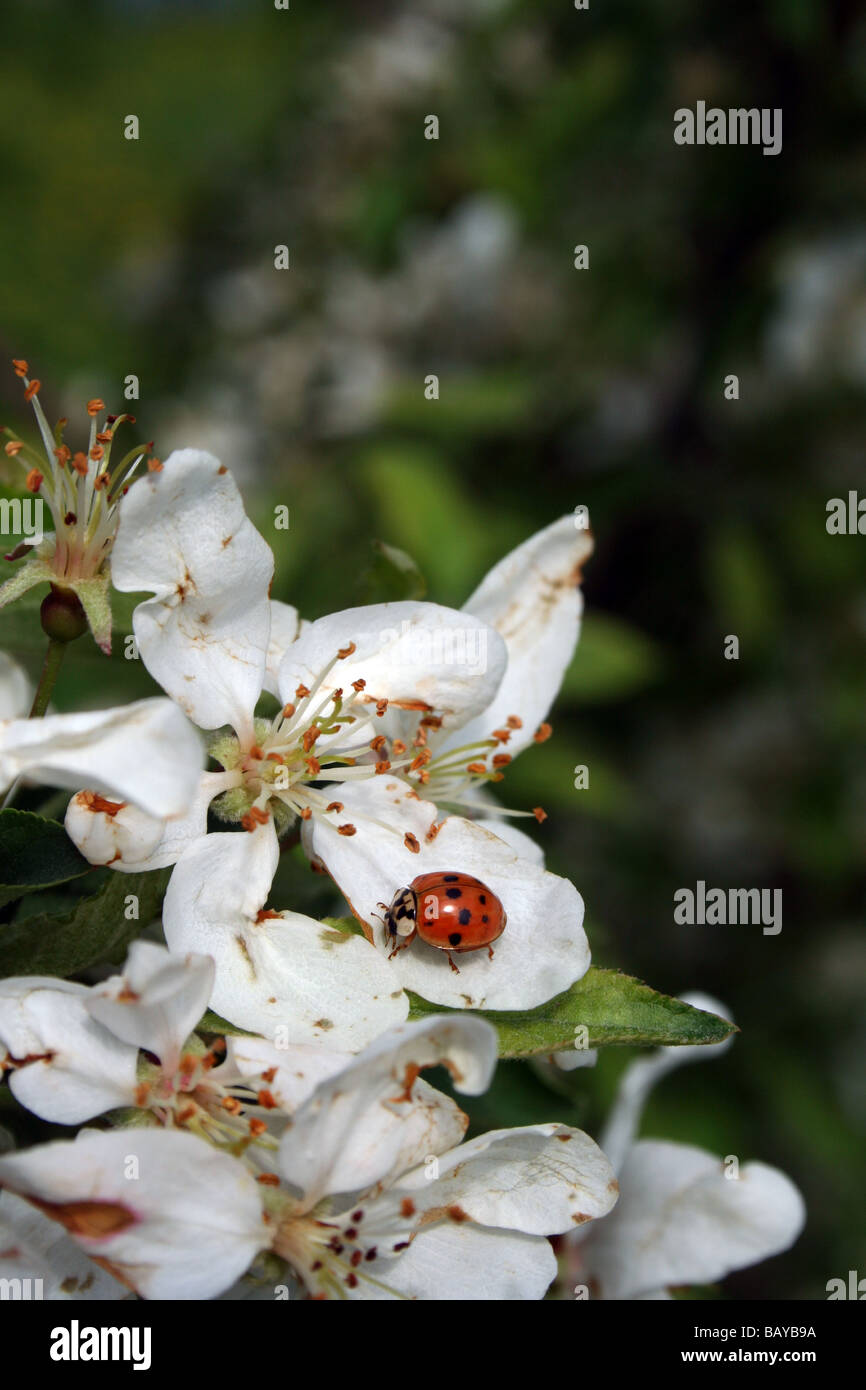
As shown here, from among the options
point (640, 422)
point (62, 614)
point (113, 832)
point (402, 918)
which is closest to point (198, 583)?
point (62, 614)

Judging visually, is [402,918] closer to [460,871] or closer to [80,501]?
[460,871]

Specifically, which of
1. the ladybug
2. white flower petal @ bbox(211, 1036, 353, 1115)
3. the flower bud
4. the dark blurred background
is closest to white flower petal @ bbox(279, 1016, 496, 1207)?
white flower petal @ bbox(211, 1036, 353, 1115)

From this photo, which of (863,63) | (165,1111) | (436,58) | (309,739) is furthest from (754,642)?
(165,1111)

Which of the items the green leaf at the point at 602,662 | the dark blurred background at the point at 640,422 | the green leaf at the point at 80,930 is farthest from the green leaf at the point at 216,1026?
the green leaf at the point at 602,662

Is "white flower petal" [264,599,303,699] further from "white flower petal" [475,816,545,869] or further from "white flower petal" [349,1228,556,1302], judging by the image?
"white flower petal" [349,1228,556,1302]

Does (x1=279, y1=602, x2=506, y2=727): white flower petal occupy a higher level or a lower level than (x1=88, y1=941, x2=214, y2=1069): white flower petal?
higher
